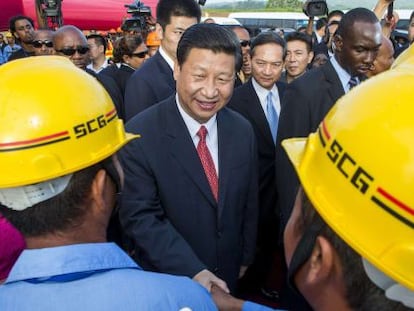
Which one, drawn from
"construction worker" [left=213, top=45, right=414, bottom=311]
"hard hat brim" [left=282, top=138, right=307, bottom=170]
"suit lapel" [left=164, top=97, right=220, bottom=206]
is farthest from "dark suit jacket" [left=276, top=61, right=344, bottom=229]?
"construction worker" [left=213, top=45, right=414, bottom=311]

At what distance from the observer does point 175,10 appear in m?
3.36


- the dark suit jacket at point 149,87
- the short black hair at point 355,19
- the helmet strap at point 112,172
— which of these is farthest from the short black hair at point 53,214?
the short black hair at point 355,19

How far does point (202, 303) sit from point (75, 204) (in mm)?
409

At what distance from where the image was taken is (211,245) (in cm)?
207

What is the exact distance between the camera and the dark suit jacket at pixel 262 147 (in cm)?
312

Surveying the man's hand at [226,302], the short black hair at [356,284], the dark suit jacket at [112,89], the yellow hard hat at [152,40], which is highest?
the short black hair at [356,284]

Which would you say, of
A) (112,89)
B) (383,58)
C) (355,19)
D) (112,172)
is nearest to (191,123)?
(112,172)

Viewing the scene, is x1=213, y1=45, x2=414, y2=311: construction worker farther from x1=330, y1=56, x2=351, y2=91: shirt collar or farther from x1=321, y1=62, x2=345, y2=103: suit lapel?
x1=330, y1=56, x2=351, y2=91: shirt collar

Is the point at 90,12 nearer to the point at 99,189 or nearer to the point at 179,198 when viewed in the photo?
the point at 179,198

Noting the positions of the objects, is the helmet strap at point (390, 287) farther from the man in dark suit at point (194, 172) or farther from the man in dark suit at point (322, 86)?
the man in dark suit at point (322, 86)

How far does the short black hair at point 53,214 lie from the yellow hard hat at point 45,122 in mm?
64

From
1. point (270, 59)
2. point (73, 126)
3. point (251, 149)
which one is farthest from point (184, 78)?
point (270, 59)

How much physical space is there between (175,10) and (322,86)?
4.44 ft

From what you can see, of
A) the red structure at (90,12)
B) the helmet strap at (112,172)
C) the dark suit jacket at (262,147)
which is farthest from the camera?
the red structure at (90,12)
